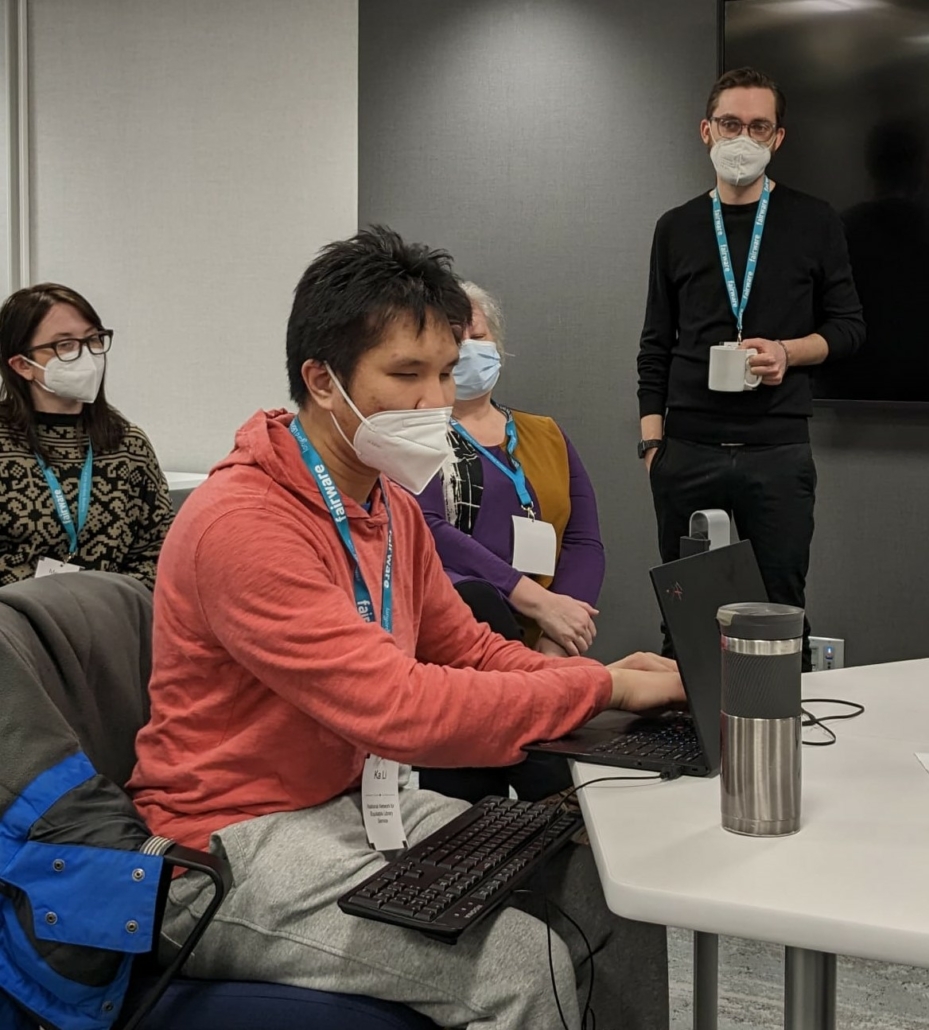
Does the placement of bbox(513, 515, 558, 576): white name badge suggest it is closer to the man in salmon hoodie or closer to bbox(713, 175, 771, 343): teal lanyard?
bbox(713, 175, 771, 343): teal lanyard

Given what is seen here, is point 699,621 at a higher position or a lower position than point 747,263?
lower

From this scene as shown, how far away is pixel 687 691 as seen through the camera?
54.0 inches

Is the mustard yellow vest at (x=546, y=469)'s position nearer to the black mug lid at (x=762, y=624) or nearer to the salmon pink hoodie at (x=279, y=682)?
the salmon pink hoodie at (x=279, y=682)

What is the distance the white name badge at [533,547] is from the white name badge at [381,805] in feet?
4.43

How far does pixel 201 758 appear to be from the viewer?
1453mm

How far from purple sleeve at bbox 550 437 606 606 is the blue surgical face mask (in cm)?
29

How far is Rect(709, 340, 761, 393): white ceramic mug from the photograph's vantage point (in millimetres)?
3039

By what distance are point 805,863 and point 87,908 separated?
725mm

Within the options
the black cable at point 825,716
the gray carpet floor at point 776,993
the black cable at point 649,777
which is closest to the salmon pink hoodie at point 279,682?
the black cable at point 649,777

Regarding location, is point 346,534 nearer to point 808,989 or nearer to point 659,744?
point 659,744

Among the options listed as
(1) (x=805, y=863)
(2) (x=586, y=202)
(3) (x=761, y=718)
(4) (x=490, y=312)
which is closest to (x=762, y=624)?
(3) (x=761, y=718)

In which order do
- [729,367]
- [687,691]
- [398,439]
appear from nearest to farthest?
1. [687,691]
2. [398,439]
3. [729,367]

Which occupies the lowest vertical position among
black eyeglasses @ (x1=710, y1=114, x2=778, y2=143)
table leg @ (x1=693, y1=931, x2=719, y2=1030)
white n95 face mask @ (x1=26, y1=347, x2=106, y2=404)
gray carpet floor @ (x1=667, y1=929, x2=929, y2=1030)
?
gray carpet floor @ (x1=667, y1=929, x2=929, y2=1030)

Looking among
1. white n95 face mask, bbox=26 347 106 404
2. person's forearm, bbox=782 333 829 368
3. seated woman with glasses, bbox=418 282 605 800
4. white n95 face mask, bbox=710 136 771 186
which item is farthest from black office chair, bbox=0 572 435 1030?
white n95 face mask, bbox=710 136 771 186
